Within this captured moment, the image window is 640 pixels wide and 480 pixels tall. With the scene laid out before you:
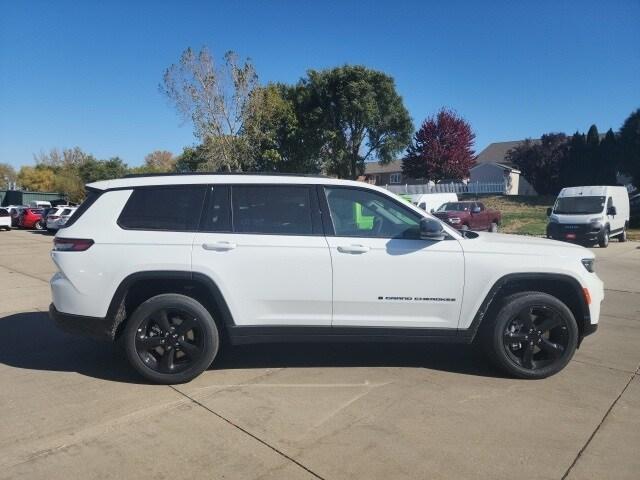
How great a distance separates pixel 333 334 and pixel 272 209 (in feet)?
3.92

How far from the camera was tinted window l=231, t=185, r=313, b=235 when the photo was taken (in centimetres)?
423

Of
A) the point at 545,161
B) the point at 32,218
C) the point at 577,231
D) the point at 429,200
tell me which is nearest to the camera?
the point at 577,231

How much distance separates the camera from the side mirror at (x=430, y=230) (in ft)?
13.4

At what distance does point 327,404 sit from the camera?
12.6 ft

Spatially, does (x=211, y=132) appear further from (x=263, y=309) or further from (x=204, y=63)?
(x=263, y=309)

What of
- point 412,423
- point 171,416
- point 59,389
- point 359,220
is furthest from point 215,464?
point 359,220

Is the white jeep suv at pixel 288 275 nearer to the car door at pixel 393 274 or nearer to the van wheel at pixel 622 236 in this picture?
the car door at pixel 393 274

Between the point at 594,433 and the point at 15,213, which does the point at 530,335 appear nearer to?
the point at 594,433

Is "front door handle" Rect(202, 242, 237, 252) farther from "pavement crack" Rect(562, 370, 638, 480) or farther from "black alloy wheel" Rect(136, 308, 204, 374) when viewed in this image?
"pavement crack" Rect(562, 370, 638, 480)

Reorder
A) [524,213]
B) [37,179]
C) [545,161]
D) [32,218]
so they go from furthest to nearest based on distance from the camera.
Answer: [37,179] < [545,161] < [524,213] < [32,218]

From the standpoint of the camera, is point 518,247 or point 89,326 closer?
point 89,326

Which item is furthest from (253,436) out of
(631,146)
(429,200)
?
(631,146)

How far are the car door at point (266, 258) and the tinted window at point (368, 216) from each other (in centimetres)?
18

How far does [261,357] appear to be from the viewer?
4965mm
